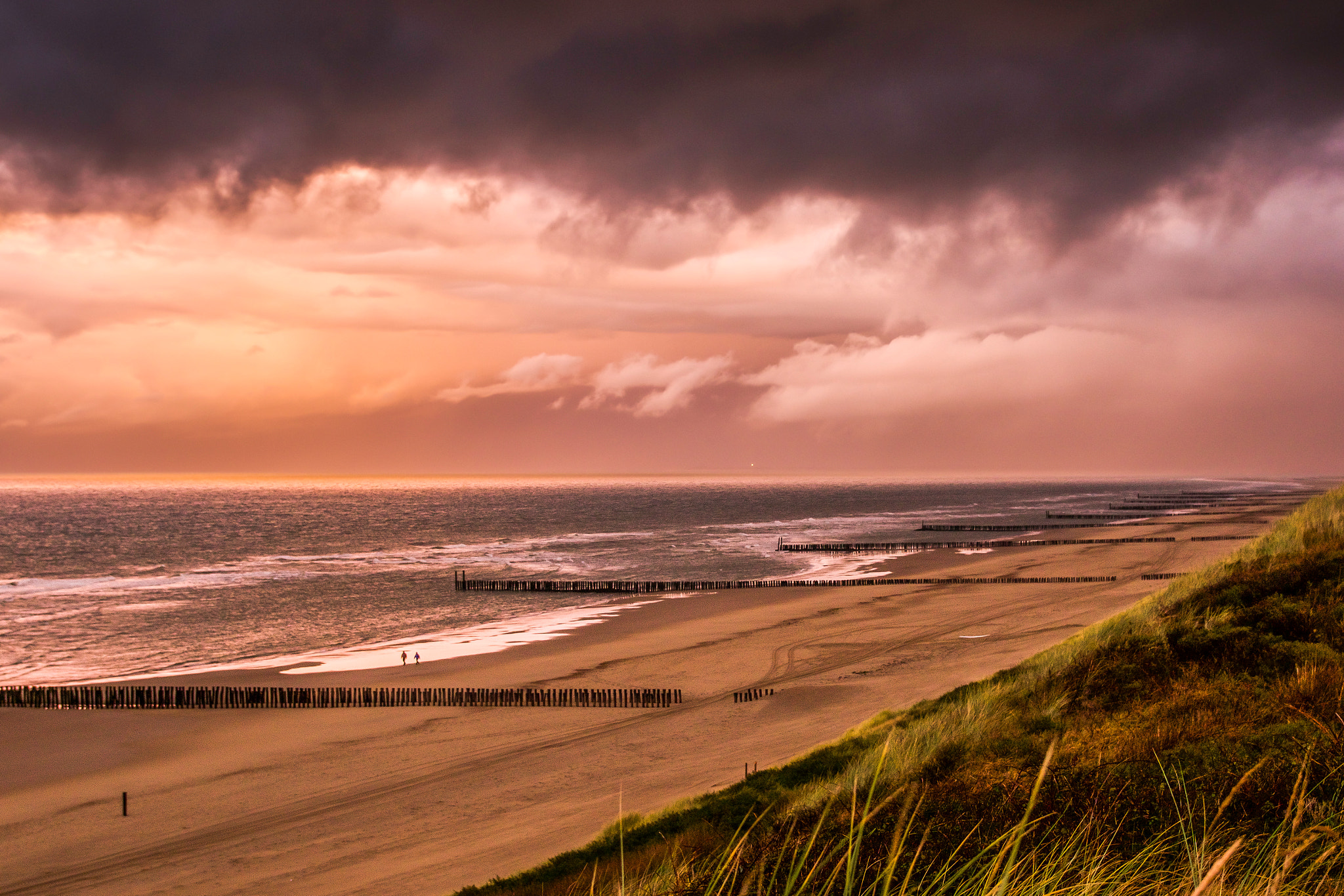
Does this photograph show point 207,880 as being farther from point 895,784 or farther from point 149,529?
point 149,529

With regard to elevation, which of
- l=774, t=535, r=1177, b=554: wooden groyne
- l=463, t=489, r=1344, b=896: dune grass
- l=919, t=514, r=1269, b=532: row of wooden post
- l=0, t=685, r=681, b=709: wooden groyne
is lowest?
l=919, t=514, r=1269, b=532: row of wooden post

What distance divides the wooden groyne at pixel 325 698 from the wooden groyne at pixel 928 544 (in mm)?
58863

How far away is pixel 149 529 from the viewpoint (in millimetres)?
126688

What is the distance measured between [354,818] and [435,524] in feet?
394

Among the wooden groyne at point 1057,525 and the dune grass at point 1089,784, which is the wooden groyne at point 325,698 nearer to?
the dune grass at point 1089,784

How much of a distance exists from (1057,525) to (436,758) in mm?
107365

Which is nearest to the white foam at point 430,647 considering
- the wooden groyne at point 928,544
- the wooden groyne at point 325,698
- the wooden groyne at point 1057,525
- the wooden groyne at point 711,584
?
the wooden groyne at point 325,698

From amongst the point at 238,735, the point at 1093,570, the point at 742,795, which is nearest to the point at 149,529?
the point at 238,735

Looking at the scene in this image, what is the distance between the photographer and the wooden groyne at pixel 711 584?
56.7 m

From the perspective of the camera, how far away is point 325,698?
29656mm

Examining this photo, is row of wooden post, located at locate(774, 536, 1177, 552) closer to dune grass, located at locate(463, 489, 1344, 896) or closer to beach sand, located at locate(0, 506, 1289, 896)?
beach sand, located at locate(0, 506, 1289, 896)

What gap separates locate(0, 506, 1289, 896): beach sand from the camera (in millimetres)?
17141

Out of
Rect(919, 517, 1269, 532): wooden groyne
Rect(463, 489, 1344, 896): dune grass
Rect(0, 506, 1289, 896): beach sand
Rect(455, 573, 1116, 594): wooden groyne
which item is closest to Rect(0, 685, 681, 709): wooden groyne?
Rect(0, 506, 1289, 896): beach sand

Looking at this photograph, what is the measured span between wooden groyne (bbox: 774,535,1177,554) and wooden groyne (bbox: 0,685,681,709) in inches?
2317
